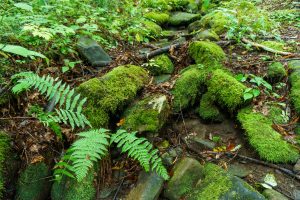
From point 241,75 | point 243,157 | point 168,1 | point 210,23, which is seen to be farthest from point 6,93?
Result: point 168,1

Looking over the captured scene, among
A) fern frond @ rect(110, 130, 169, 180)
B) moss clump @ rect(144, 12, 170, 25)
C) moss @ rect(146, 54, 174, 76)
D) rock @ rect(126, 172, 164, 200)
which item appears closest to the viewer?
fern frond @ rect(110, 130, 169, 180)

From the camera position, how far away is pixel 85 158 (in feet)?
8.16

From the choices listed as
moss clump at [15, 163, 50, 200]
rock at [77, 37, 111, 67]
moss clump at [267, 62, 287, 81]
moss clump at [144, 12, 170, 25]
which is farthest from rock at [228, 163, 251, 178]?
moss clump at [144, 12, 170, 25]

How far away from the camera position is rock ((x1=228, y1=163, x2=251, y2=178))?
9.33 ft

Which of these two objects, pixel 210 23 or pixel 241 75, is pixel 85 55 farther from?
pixel 210 23

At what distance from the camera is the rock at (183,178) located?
276 cm

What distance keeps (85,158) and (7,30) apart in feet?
9.05

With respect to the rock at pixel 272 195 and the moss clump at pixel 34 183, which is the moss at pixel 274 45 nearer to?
the rock at pixel 272 195

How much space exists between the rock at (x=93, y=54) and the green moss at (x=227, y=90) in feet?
→ 6.09

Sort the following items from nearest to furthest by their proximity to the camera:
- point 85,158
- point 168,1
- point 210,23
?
point 85,158 < point 210,23 < point 168,1

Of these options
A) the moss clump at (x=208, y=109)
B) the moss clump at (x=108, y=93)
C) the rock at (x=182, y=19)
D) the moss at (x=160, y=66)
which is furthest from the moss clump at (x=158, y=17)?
the moss clump at (x=208, y=109)

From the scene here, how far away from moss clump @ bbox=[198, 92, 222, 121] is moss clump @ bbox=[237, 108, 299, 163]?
30cm

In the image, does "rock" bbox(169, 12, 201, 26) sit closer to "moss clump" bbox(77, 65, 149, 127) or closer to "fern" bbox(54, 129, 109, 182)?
"moss clump" bbox(77, 65, 149, 127)

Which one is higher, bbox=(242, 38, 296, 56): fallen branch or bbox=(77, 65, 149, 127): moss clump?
bbox=(242, 38, 296, 56): fallen branch
